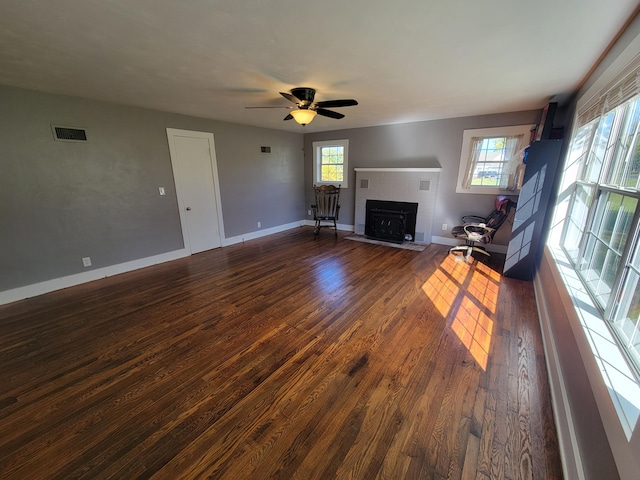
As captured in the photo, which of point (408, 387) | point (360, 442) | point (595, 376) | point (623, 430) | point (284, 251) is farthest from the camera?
point (284, 251)

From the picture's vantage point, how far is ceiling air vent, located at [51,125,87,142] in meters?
3.04

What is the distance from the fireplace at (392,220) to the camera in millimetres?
5078

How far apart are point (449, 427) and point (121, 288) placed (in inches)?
149

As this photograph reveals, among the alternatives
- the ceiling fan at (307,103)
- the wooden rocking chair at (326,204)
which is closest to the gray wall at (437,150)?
the wooden rocking chair at (326,204)

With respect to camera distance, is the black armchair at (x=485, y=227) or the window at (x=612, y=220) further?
the black armchair at (x=485, y=227)

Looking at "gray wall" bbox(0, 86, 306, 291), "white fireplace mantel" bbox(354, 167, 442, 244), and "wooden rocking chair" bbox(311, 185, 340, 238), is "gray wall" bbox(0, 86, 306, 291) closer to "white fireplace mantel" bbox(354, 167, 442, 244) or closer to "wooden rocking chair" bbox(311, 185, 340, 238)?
"wooden rocking chair" bbox(311, 185, 340, 238)

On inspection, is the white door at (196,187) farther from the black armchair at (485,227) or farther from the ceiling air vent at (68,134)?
the black armchair at (485,227)

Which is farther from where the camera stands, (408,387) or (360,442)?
(408,387)

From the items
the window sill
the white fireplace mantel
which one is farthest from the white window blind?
the white fireplace mantel

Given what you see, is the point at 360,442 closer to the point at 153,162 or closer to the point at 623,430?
the point at 623,430

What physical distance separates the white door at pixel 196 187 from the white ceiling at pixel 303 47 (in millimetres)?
1074

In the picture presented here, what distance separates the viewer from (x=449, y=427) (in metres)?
1.46

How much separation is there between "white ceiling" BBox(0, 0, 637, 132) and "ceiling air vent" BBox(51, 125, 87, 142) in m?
0.41

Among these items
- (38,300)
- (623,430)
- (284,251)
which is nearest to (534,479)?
(623,430)
